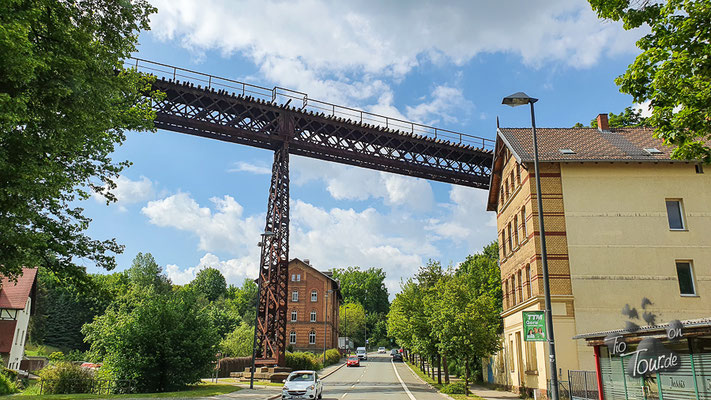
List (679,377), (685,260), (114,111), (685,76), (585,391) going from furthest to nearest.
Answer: (685,260) < (585,391) < (114,111) < (679,377) < (685,76)

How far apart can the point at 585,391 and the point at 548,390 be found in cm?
444

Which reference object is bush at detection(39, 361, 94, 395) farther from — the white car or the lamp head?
the lamp head

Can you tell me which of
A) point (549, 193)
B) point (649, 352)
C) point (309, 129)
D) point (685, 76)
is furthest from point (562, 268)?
point (309, 129)

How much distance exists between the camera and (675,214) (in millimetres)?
25625

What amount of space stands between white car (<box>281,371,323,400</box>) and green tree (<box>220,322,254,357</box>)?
30178 millimetres

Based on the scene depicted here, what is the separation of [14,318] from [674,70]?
53281mm

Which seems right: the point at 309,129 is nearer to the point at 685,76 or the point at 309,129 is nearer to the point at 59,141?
the point at 59,141

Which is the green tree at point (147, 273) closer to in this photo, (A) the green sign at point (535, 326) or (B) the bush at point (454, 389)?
(B) the bush at point (454, 389)

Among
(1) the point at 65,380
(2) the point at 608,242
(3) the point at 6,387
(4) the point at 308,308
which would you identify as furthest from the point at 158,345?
(4) the point at 308,308

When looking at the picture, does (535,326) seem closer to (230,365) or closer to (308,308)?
(230,365)

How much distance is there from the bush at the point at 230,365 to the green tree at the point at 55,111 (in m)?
24.2

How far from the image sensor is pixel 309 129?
120 ft

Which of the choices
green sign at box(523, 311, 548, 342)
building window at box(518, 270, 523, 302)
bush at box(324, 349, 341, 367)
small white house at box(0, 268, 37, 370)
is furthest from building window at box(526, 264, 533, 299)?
small white house at box(0, 268, 37, 370)

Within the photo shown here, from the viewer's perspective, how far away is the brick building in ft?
246
